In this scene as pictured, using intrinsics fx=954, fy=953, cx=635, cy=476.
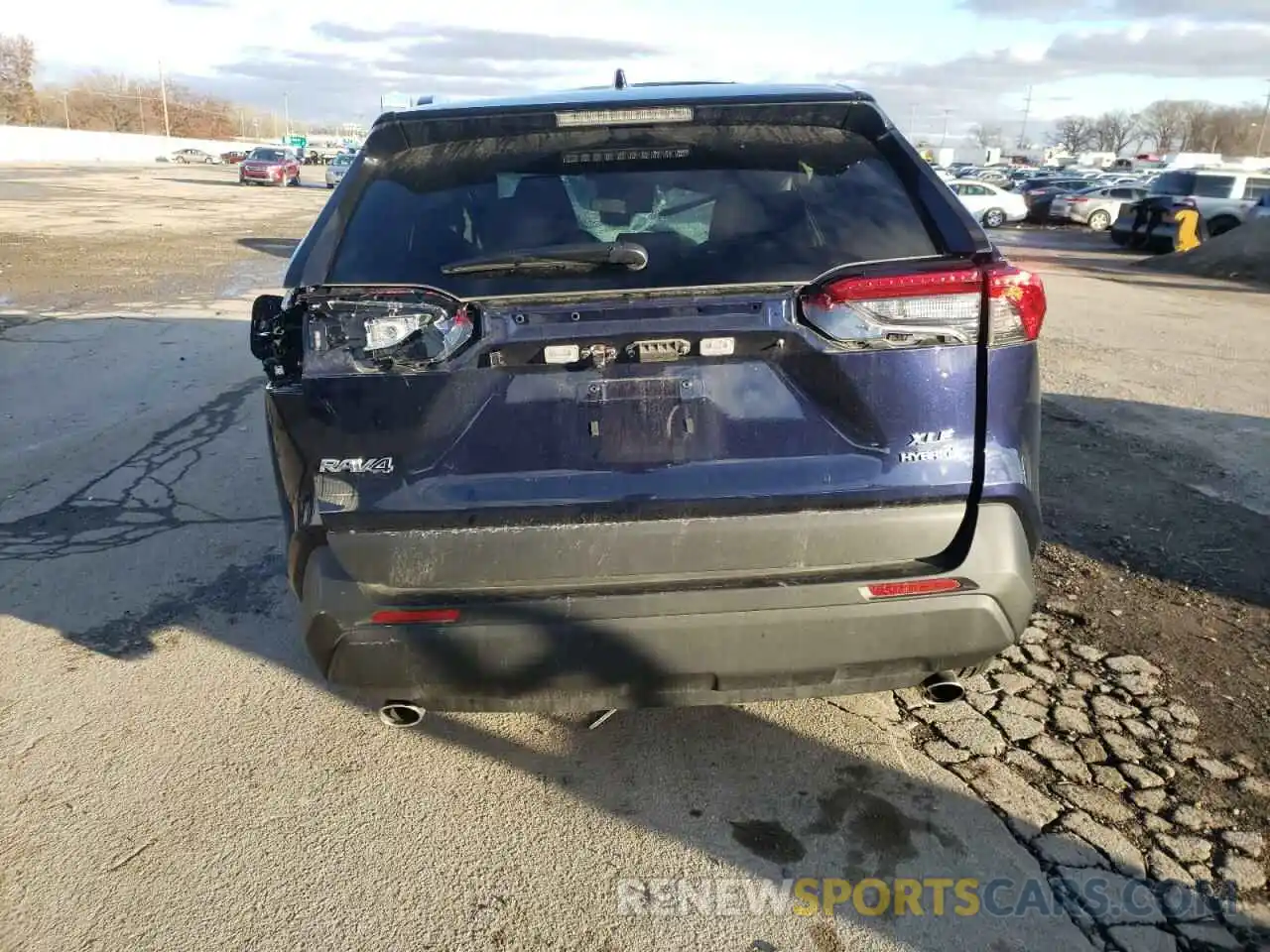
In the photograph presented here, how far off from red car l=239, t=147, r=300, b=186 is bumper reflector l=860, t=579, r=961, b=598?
45.0 meters

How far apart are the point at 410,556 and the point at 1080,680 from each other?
97.6 inches

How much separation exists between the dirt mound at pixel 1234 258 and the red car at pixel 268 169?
1417 inches

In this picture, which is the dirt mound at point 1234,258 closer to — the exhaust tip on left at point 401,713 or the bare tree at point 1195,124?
the exhaust tip on left at point 401,713

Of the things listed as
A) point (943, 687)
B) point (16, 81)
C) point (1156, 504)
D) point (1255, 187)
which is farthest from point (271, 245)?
point (16, 81)

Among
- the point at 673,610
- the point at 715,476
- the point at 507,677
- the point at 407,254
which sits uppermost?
the point at 407,254

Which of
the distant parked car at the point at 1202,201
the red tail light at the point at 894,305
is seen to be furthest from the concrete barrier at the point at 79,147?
the red tail light at the point at 894,305

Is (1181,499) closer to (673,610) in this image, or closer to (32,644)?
(673,610)

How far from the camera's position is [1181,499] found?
519 cm

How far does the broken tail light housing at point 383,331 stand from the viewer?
7.68 feet

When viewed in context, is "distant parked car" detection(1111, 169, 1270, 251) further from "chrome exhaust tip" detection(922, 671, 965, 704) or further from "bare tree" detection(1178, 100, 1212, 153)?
"bare tree" detection(1178, 100, 1212, 153)

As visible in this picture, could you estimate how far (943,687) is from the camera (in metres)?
2.65

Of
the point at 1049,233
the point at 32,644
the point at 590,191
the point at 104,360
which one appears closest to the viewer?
the point at 590,191

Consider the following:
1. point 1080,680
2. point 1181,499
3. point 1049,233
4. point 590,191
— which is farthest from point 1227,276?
point 590,191

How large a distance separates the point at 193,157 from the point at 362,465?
281 ft
